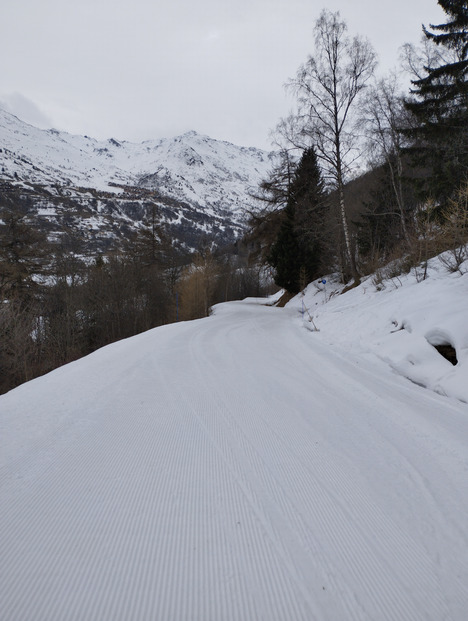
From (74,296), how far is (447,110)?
75.8ft

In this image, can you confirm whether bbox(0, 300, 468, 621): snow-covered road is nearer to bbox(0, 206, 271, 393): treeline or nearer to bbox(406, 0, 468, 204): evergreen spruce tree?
bbox(406, 0, 468, 204): evergreen spruce tree

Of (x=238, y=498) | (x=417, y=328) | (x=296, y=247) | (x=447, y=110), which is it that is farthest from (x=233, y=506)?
(x=296, y=247)

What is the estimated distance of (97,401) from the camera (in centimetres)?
329

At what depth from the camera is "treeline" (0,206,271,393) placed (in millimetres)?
15406

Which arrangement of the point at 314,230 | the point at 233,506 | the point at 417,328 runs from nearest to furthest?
the point at 233,506 → the point at 417,328 → the point at 314,230

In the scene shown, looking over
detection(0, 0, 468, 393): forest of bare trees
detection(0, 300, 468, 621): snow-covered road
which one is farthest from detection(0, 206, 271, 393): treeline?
detection(0, 300, 468, 621): snow-covered road

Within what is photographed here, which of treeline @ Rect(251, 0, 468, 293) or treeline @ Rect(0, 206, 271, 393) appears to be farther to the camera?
treeline @ Rect(0, 206, 271, 393)

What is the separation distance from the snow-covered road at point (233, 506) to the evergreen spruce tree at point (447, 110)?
11255 millimetres

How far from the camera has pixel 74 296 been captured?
20.9 meters

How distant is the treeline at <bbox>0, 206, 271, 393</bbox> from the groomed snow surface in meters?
13.2

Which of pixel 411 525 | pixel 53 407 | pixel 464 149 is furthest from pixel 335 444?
pixel 464 149

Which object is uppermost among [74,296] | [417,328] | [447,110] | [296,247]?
[447,110]

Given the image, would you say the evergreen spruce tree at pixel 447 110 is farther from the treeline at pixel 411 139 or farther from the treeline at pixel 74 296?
the treeline at pixel 74 296

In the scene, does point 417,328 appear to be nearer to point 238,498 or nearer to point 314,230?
point 238,498
